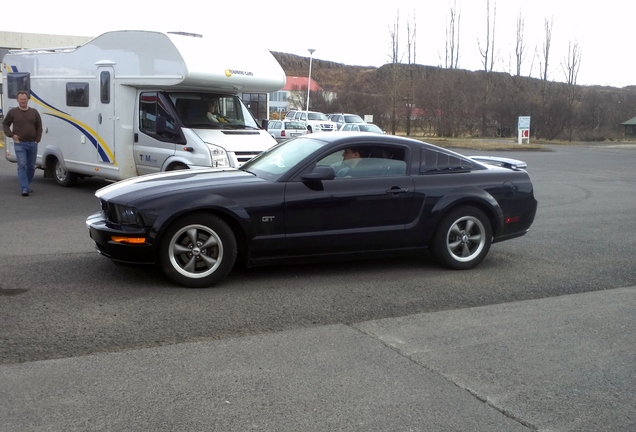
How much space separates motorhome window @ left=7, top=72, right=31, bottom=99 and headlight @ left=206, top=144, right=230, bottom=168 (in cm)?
607

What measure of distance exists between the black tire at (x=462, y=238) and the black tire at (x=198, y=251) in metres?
2.31

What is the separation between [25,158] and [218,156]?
3954 millimetres

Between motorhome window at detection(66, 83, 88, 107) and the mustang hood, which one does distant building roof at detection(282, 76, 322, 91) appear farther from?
the mustang hood

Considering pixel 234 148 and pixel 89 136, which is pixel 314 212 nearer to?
pixel 234 148

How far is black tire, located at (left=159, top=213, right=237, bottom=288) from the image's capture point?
266 inches

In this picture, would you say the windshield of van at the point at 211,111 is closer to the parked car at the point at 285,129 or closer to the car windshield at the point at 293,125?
the parked car at the point at 285,129

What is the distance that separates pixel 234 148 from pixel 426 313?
646 cm

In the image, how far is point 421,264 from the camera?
27.0 ft

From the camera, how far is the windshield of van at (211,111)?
1248cm

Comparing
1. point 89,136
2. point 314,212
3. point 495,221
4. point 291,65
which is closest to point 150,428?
point 314,212

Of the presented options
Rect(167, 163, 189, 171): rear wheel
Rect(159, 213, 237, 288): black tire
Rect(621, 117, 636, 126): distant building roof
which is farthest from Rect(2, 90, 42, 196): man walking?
Rect(621, 117, 636, 126): distant building roof

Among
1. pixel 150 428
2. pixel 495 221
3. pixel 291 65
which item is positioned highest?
pixel 291 65

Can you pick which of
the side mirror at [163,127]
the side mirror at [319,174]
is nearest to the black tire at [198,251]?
the side mirror at [319,174]

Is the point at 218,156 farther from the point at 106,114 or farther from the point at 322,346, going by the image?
the point at 322,346
